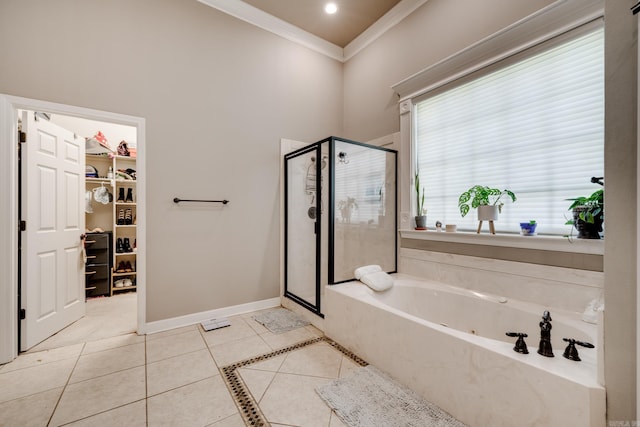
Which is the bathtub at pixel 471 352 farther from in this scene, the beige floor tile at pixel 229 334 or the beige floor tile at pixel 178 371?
the beige floor tile at pixel 178 371

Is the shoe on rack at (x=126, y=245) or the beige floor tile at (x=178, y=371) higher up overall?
the shoe on rack at (x=126, y=245)

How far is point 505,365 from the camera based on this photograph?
3.88 ft

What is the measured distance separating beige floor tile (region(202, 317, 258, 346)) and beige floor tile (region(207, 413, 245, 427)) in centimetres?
90

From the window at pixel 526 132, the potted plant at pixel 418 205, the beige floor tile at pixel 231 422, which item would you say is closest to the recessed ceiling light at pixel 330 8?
the window at pixel 526 132

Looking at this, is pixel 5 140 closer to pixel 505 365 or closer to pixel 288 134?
pixel 288 134

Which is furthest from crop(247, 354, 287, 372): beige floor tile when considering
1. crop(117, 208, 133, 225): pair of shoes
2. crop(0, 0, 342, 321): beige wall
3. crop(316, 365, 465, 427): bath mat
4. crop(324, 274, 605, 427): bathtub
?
crop(117, 208, 133, 225): pair of shoes

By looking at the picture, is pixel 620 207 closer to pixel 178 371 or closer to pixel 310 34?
pixel 178 371

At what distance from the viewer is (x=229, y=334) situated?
236 centimetres

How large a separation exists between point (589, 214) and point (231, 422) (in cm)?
232

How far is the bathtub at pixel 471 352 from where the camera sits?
1.05 m

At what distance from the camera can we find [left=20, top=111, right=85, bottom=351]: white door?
6.81 ft

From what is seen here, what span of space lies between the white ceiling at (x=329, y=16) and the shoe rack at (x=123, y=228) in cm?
282

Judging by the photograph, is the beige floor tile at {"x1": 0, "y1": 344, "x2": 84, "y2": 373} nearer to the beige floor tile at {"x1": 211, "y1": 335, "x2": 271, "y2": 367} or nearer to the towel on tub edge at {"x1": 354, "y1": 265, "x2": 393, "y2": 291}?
the beige floor tile at {"x1": 211, "y1": 335, "x2": 271, "y2": 367}

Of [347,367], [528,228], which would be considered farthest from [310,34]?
[347,367]
